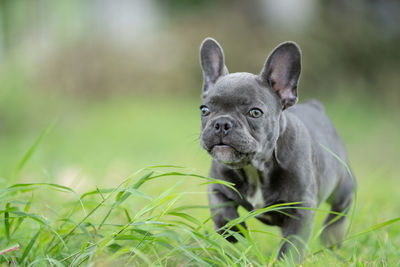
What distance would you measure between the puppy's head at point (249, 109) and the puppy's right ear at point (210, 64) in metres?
0.14

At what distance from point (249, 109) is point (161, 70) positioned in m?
12.4

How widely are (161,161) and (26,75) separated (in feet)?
14.1

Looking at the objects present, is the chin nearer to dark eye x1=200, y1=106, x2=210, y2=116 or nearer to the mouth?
the mouth

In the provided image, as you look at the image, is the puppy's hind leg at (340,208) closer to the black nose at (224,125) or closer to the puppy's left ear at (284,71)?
the puppy's left ear at (284,71)

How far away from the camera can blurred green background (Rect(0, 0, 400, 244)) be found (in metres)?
9.41

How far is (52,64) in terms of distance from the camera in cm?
1525

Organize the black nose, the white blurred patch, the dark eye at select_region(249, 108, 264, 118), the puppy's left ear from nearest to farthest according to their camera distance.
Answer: the black nose
the dark eye at select_region(249, 108, 264, 118)
the puppy's left ear
the white blurred patch

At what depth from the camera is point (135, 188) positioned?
2633 millimetres

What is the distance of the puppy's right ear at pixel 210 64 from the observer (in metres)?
3.49

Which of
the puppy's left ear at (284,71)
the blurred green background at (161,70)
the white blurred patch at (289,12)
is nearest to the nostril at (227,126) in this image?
the puppy's left ear at (284,71)

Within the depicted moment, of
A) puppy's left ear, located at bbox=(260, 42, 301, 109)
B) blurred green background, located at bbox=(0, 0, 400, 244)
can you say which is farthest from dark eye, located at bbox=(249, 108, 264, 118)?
blurred green background, located at bbox=(0, 0, 400, 244)

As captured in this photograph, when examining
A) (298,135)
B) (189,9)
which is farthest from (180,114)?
(298,135)

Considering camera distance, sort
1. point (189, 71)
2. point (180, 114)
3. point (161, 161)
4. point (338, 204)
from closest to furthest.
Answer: point (338, 204) → point (161, 161) → point (180, 114) → point (189, 71)

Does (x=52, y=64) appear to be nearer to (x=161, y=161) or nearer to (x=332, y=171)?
(x=161, y=161)
